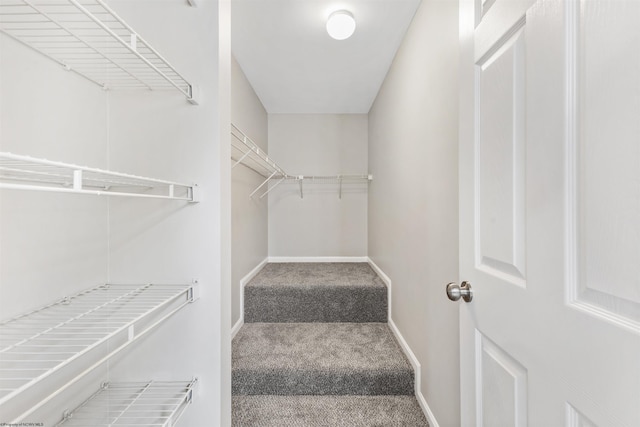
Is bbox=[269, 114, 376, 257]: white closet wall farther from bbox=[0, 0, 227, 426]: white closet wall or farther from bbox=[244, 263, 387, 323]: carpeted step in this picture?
bbox=[0, 0, 227, 426]: white closet wall

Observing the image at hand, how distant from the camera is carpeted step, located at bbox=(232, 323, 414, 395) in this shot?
1.60 metres

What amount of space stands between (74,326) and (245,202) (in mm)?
1600

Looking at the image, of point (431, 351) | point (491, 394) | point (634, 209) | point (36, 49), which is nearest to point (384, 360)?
point (431, 351)

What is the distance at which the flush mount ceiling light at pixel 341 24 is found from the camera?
156cm

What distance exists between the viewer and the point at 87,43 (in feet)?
2.35

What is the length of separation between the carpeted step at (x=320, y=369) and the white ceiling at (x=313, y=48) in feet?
6.65

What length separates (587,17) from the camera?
1.49 feet

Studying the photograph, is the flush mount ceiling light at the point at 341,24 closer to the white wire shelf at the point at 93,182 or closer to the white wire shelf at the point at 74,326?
the white wire shelf at the point at 93,182

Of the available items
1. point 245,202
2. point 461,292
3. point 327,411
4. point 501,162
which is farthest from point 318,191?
point 501,162

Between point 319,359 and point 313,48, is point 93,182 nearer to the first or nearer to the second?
point 319,359

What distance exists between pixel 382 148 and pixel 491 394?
6.77ft

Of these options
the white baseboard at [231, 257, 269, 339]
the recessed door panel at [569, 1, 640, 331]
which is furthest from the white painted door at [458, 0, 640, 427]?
the white baseboard at [231, 257, 269, 339]

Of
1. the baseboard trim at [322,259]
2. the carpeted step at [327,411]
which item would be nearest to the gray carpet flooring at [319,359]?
the carpeted step at [327,411]

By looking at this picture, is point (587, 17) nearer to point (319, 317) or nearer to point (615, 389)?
point (615, 389)
